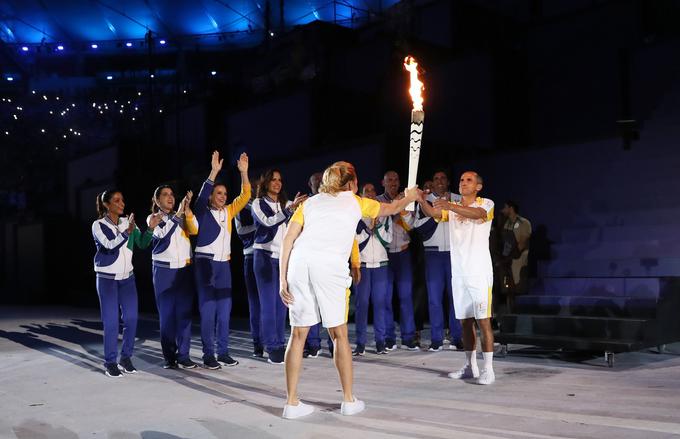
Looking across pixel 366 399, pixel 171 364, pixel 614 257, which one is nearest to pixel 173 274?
pixel 171 364

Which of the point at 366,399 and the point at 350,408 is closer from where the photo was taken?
the point at 350,408

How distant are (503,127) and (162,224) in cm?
983

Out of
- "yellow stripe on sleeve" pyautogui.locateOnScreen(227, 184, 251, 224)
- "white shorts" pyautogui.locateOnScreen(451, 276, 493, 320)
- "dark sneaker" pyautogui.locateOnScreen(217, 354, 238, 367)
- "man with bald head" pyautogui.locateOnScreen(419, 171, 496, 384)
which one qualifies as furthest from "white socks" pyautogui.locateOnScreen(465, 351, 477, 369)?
"yellow stripe on sleeve" pyautogui.locateOnScreen(227, 184, 251, 224)

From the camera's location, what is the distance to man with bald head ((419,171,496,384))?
Result: 5.93 meters

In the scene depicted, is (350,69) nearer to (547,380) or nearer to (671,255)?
(671,255)

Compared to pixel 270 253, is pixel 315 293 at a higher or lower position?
lower

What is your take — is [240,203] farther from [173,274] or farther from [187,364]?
[187,364]

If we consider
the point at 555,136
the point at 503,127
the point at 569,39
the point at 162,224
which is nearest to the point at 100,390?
the point at 162,224

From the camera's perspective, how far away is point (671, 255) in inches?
351

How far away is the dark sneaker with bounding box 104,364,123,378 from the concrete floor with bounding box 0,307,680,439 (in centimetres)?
11

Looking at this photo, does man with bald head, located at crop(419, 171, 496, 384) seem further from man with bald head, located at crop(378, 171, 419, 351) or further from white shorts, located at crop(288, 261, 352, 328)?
man with bald head, located at crop(378, 171, 419, 351)

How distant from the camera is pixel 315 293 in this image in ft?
15.5

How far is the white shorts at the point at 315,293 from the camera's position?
15.4 feet

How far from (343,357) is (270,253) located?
2912 millimetres
